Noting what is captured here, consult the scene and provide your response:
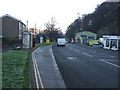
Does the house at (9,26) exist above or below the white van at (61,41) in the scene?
above

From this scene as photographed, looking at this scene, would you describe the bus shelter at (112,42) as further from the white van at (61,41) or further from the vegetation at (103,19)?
the vegetation at (103,19)

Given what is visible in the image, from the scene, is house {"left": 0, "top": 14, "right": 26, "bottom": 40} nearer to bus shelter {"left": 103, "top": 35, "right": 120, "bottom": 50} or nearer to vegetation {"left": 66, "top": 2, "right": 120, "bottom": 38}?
bus shelter {"left": 103, "top": 35, "right": 120, "bottom": 50}

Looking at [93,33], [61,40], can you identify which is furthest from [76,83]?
[93,33]

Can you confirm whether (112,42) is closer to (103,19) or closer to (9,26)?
(9,26)

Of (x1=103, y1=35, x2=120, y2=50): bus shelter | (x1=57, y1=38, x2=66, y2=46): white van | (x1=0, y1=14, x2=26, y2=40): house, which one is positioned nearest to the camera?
(x1=103, y1=35, x2=120, y2=50): bus shelter

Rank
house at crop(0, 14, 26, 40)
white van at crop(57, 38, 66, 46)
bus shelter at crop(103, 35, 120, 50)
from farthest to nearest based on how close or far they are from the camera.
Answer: house at crop(0, 14, 26, 40) → white van at crop(57, 38, 66, 46) → bus shelter at crop(103, 35, 120, 50)

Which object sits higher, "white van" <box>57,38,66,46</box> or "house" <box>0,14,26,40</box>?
"house" <box>0,14,26,40</box>

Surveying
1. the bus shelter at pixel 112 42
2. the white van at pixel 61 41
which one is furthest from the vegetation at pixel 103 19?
the bus shelter at pixel 112 42

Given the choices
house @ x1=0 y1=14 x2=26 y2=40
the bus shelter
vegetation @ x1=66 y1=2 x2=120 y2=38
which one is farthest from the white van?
vegetation @ x1=66 y1=2 x2=120 y2=38

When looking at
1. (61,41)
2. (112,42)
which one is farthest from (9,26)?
(112,42)

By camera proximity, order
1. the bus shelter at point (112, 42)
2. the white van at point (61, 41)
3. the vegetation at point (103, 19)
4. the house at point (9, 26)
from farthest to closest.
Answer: the vegetation at point (103, 19) → the house at point (9, 26) → the white van at point (61, 41) → the bus shelter at point (112, 42)

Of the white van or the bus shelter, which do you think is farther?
the white van

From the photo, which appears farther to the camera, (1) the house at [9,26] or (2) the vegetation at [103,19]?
(2) the vegetation at [103,19]

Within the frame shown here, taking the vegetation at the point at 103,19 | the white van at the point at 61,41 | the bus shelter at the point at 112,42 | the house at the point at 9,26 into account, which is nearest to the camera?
the bus shelter at the point at 112,42
